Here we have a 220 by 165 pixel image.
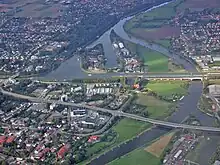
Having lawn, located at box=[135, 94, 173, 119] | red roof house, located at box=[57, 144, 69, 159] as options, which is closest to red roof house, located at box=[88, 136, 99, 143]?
red roof house, located at box=[57, 144, 69, 159]

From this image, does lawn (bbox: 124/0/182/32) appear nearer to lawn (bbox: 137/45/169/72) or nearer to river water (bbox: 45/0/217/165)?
river water (bbox: 45/0/217/165)

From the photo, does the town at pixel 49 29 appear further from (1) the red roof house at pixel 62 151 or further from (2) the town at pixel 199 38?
(1) the red roof house at pixel 62 151

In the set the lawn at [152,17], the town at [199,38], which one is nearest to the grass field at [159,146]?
the town at [199,38]

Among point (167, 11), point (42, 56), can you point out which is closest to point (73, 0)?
point (167, 11)

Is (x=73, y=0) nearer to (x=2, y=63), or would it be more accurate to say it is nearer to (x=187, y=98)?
(x=2, y=63)

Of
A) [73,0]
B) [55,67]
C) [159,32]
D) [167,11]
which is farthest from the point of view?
[73,0]
